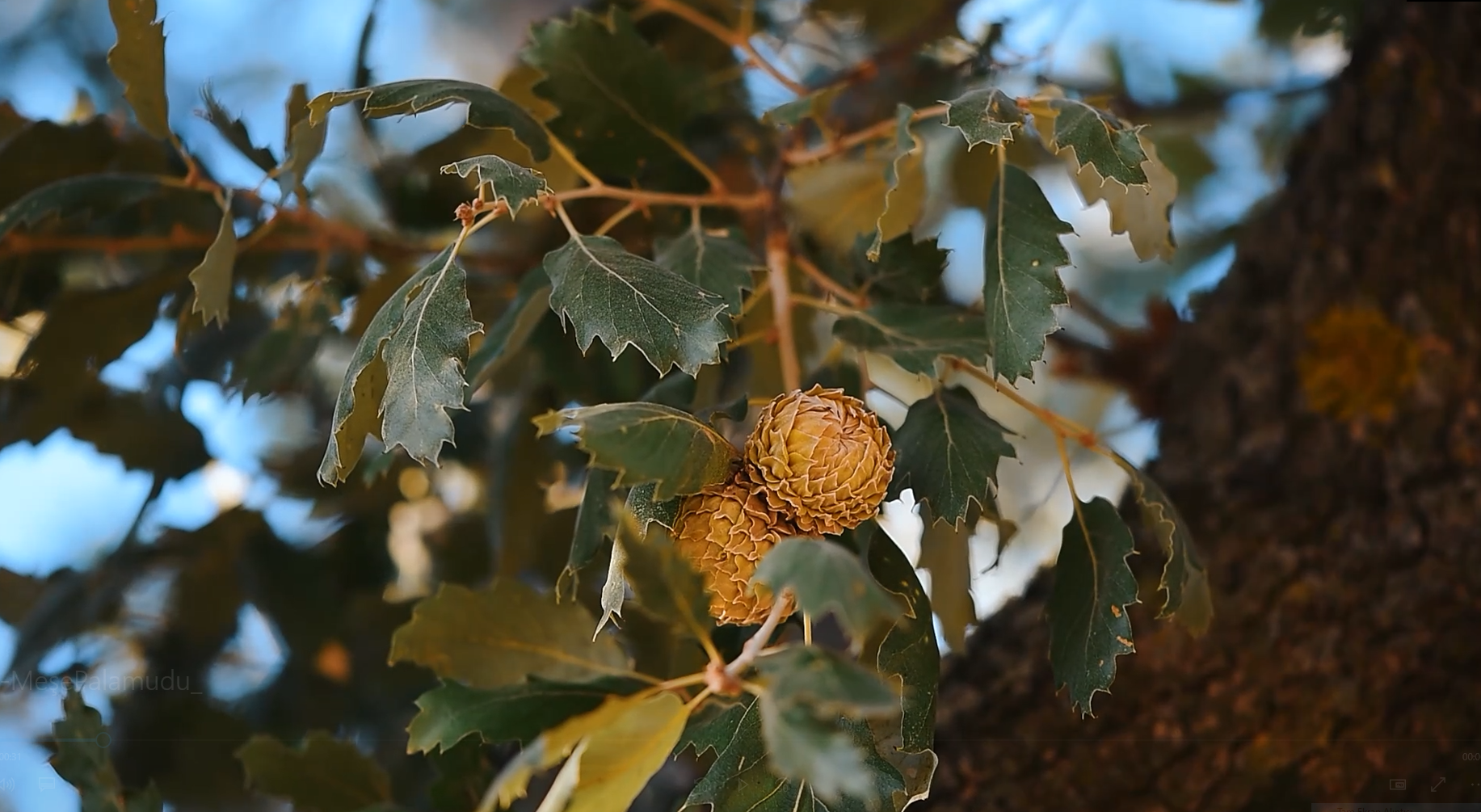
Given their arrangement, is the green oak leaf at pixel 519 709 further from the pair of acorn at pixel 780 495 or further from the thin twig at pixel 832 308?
the thin twig at pixel 832 308

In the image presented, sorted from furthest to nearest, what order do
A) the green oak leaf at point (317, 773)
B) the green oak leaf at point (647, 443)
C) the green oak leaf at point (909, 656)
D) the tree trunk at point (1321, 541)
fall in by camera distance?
the tree trunk at point (1321, 541) < the green oak leaf at point (317, 773) < the green oak leaf at point (909, 656) < the green oak leaf at point (647, 443)

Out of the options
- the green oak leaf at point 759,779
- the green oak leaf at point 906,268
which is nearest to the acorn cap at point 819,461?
the green oak leaf at point 759,779

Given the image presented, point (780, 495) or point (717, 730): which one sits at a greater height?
point (780, 495)

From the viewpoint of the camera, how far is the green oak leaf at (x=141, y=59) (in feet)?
2.49

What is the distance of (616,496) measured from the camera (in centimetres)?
63

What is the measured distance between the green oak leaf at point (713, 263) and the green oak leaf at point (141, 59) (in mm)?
395

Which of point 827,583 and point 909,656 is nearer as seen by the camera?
point 827,583

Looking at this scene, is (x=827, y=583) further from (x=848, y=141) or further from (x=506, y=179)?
(x=848, y=141)

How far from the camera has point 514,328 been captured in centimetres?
71

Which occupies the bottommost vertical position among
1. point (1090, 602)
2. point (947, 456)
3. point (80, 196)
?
point (1090, 602)

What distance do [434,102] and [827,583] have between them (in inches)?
14.8

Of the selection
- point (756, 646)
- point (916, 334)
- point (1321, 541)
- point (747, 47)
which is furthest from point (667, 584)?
point (1321, 541)

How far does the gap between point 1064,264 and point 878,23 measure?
2.55 ft

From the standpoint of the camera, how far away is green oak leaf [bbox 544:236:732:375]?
21.5 inches
